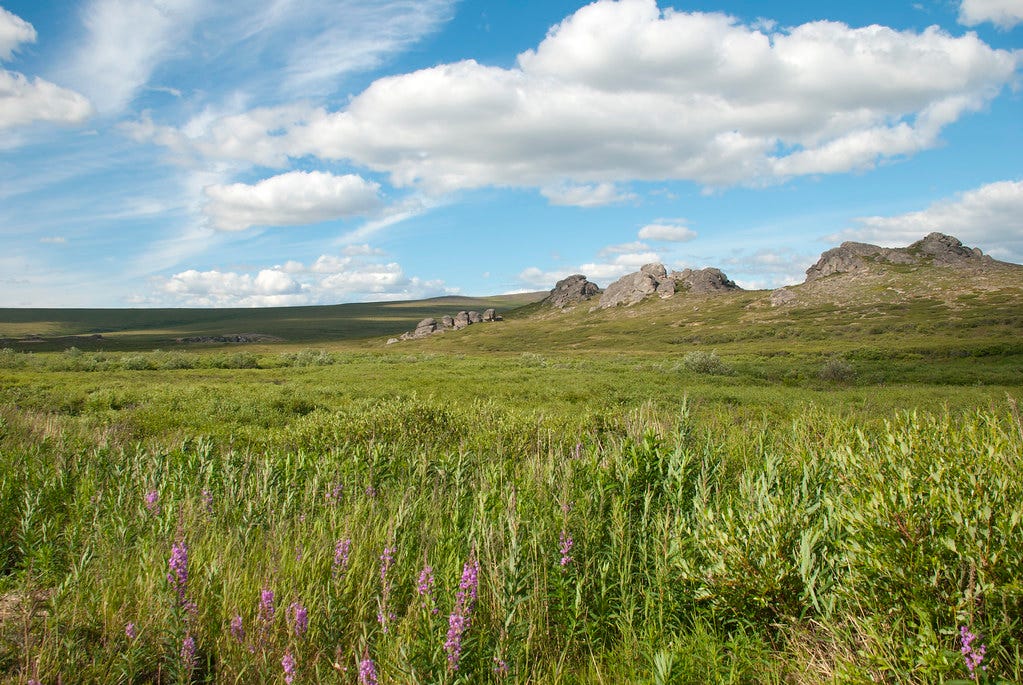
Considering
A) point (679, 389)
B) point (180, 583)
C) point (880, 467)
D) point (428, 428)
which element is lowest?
point (679, 389)

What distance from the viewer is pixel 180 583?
383 centimetres

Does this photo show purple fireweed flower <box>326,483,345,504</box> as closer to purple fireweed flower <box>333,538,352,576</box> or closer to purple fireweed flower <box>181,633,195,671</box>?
purple fireweed flower <box>333,538,352,576</box>

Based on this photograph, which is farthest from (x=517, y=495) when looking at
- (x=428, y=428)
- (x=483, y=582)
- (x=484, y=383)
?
(x=484, y=383)

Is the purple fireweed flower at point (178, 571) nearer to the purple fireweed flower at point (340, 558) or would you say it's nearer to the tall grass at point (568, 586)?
the tall grass at point (568, 586)

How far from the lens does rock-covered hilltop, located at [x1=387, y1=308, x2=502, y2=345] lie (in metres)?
149

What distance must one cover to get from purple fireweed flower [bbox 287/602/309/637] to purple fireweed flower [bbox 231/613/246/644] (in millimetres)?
316

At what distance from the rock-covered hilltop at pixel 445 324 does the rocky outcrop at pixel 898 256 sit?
84.6 metres

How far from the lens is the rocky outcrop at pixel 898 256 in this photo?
125125mm

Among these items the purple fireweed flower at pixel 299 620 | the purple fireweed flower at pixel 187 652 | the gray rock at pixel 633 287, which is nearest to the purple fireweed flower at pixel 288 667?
the purple fireweed flower at pixel 299 620

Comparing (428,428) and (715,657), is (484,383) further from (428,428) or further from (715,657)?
(715,657)

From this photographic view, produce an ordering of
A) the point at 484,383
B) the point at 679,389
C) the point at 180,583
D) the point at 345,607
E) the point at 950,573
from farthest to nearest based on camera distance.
Answer: the point at 484,383 < the point at 679,389 < the point at 345,607 < the point at 180,583 < the point at 950,573

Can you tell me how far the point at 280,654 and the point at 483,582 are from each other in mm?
1587

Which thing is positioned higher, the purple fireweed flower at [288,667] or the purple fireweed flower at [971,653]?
the purple fireweed flower at [971,653]

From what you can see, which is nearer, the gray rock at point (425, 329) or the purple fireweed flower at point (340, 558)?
the purple fireweed flower at point (340, 558)
